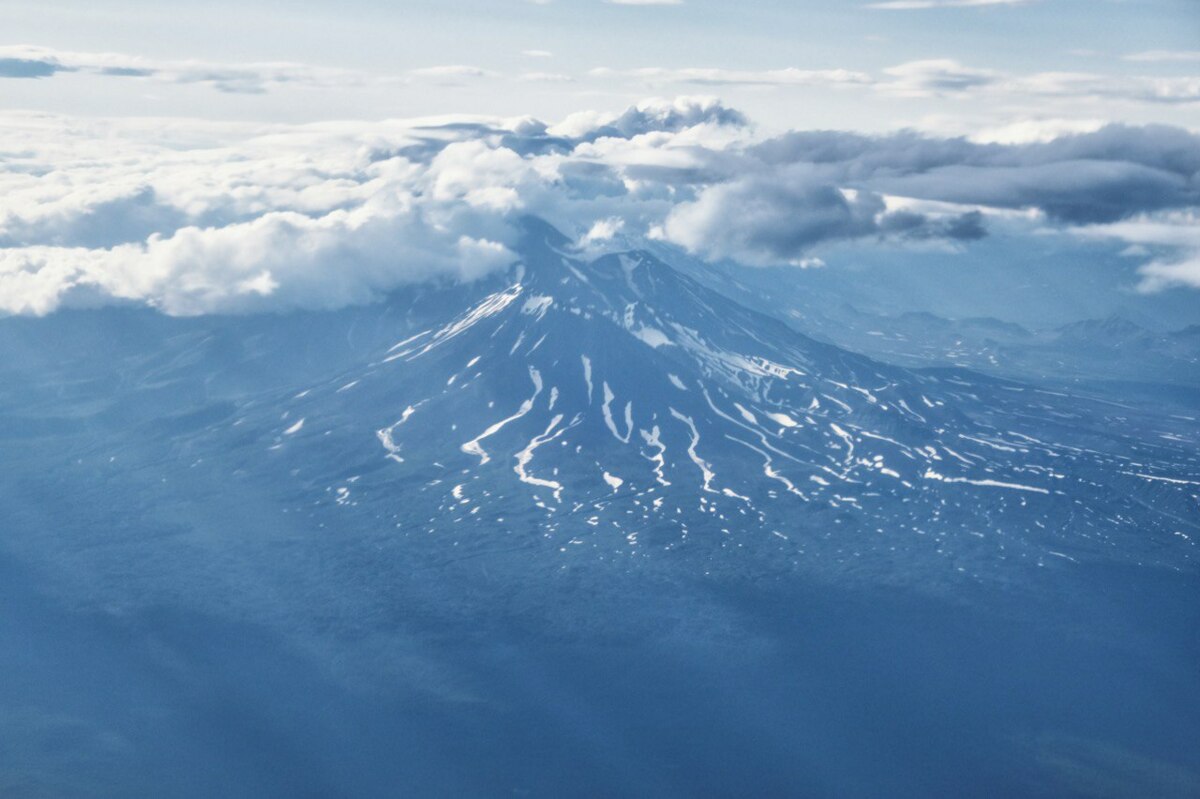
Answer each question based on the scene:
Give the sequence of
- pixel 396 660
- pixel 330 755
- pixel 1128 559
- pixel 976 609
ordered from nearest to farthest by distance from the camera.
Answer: pixel 330 755 → pixel 396 660 → pixel 976 609 → pixel 1128 559

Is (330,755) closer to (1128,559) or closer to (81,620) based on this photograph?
(81,620)

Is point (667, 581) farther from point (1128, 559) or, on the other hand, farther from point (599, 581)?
point (1128, 559)

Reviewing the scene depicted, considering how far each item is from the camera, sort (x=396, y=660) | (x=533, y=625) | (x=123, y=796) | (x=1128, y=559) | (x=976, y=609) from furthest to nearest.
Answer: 1. (x=1128, y=559)
2. (x=976, y=609)
3. (x=533, y=625)
4. (x=396, y=660)
5. (x=123, y=796)

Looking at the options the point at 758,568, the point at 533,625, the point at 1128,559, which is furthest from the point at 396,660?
the point at 1128,559

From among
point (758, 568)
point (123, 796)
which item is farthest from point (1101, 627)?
point (123, 796)

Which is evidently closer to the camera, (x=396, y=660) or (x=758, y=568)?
(x=396, y=660)

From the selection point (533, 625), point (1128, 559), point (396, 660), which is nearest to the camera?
point (396, 660)

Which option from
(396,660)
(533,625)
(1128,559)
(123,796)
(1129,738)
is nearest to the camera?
(123,796)

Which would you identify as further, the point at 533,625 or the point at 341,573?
the point at 341,573
